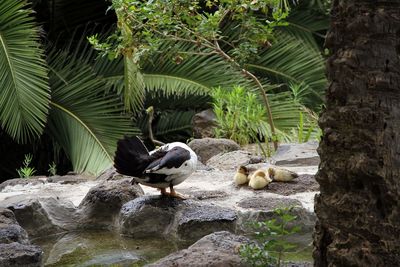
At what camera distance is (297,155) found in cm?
692

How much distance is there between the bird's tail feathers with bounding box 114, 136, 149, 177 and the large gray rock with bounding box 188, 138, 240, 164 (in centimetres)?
273

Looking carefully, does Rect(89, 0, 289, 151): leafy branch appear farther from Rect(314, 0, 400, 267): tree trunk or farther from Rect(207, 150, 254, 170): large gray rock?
Rect(314, 0, 400, 267): tree trunk

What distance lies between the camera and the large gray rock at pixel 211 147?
7.66 metres

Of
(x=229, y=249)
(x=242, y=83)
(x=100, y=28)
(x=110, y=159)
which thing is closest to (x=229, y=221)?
(x=229, y=249)

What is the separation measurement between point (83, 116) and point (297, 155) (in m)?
3.63

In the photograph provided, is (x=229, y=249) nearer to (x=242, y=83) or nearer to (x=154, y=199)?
(x=154, y=199)

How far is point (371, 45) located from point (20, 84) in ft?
21.7

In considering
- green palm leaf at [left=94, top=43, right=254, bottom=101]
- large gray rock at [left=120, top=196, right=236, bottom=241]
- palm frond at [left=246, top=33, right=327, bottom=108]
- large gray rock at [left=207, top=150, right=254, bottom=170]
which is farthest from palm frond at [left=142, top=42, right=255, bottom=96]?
large gray rock at [left=120, top=196, right=236, bottom=241]

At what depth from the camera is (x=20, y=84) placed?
8742 millimetres

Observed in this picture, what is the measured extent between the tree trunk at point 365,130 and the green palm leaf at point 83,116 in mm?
6192

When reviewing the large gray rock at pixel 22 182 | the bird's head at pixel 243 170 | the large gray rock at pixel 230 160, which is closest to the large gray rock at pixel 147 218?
the bird's head at pixel 243 170

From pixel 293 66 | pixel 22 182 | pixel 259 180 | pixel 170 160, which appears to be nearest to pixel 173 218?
pixel 170 160

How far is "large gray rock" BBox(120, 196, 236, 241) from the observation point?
4.77 meters

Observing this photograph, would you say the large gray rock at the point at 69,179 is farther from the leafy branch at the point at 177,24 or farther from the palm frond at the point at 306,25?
the palm frond at the point at 306,25
